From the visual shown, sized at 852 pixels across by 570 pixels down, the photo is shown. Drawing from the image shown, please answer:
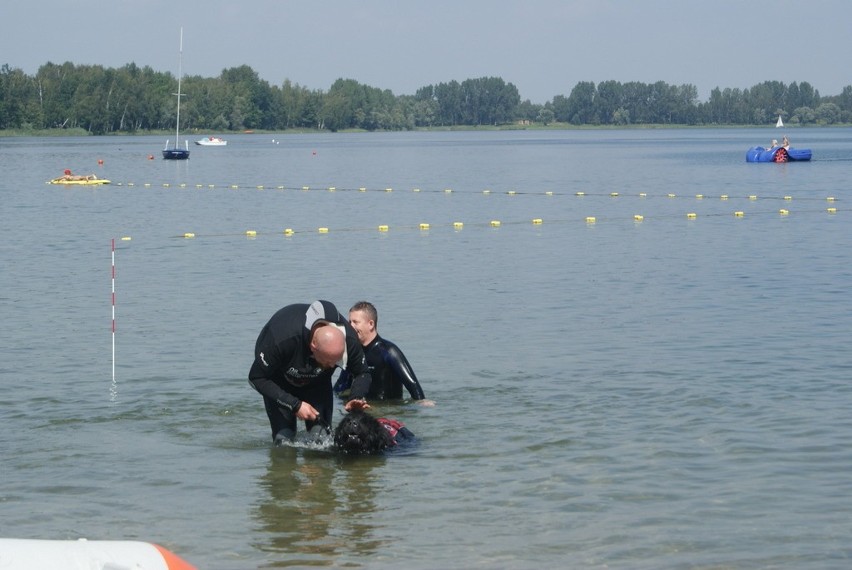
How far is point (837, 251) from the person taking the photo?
2806 cm

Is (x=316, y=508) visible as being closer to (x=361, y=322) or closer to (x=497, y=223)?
(x=361, y=322)

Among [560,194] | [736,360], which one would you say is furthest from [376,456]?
[560,194]

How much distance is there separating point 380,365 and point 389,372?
0.15m

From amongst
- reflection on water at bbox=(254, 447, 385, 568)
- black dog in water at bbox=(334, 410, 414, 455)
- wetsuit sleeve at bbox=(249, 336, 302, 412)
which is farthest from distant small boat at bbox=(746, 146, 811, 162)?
wetsuit sleeve at bbox=(249, 336, 302, 412)

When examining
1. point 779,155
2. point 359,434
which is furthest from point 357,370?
point 779,155

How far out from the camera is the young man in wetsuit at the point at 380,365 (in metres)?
12.6

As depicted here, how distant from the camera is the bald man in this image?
10.1m

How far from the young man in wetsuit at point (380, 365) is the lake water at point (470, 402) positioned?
228 millimetres

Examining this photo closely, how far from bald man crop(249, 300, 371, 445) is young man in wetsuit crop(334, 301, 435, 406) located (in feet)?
5.94

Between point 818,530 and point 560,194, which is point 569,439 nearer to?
point 818,530

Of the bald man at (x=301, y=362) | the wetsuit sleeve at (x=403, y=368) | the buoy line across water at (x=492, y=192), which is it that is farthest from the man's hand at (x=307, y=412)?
the buoy line across water at (x=492, y=192)

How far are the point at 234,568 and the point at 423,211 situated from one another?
34673 mm

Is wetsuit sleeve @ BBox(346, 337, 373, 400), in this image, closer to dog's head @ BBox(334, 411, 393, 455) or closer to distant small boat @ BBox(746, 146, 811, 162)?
dog's head @ BBox(334, 411, 393, 455)

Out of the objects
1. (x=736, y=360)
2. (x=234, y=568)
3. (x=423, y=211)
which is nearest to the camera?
(x=234, y=568)
